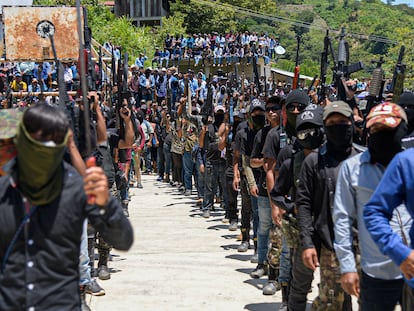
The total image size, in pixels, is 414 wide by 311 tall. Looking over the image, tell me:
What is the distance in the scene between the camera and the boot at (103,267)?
28.9 feet

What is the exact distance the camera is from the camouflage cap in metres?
3.57

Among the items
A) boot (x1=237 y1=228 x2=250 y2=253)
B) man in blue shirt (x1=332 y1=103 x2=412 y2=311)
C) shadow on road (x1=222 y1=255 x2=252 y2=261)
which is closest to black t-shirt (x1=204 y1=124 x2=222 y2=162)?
boot (x1=237 y1=228 x2=250 y2=253)

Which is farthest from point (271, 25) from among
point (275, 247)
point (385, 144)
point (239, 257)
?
point (385, 144)

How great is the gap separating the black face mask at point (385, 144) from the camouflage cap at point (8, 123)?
2146 mm

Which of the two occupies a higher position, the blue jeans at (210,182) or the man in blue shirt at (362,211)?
the man in blue shirt at (362,211)

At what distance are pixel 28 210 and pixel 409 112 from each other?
4.47 metres

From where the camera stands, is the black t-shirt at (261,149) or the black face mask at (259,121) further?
the black face mask at (259,121)

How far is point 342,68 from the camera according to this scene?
748cm

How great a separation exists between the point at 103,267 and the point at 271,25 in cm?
13823

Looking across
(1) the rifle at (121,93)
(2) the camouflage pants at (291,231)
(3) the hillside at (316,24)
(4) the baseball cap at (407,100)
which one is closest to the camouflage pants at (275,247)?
(2) the camouflage pants at (291,231)

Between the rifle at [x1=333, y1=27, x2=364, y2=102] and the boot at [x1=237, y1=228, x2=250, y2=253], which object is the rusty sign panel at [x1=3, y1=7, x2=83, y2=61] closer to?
the boot at [x1=237, y1=228, x2=250, y2=253]

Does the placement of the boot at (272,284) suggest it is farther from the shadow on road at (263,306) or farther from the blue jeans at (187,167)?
the blue jeans at (187,167)

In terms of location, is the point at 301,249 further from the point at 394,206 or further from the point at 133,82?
the point at 133,82

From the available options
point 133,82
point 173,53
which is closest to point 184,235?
point 133,82
